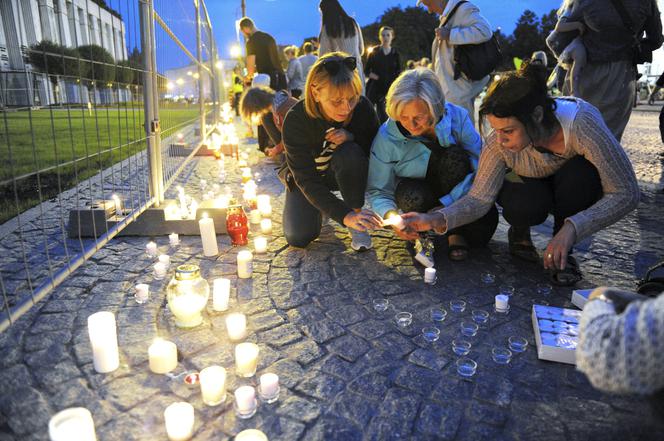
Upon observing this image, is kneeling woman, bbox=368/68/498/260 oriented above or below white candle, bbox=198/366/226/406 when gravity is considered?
above

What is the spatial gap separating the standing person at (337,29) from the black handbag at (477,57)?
1440mm

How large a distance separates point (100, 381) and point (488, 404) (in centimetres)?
165

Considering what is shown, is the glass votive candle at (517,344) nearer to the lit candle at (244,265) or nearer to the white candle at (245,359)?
the white candle at (245,359)

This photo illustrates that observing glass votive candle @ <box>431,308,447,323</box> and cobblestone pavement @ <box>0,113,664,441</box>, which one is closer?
cobblestone pavement @ <box>0,113,664,441</box>

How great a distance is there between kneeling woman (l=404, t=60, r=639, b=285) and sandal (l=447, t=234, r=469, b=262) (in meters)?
0.30

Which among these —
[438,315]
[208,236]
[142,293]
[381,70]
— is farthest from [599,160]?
[381,70]

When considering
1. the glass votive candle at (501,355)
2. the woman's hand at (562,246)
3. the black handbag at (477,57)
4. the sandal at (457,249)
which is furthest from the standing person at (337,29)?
the glass votive candle at (501,355)

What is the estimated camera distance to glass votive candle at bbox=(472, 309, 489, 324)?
103 inches

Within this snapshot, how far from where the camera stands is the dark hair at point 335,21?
566 centimetres

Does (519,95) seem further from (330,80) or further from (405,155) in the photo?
(330,80)

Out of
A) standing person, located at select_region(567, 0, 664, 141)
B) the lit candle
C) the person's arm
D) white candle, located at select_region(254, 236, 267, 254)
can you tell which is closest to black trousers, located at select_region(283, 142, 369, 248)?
white candle, located at select_region(254, 236, 267, 254)

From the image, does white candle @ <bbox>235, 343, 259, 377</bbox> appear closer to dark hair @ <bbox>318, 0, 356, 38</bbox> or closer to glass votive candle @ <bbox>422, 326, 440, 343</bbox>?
glass votive candle @ <bbox>422, 326, 440, 343</bbox>

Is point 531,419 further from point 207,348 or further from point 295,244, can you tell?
point 295,244

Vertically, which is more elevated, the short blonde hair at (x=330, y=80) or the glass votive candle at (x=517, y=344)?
the short blonde hair at (x=330, y=80)
